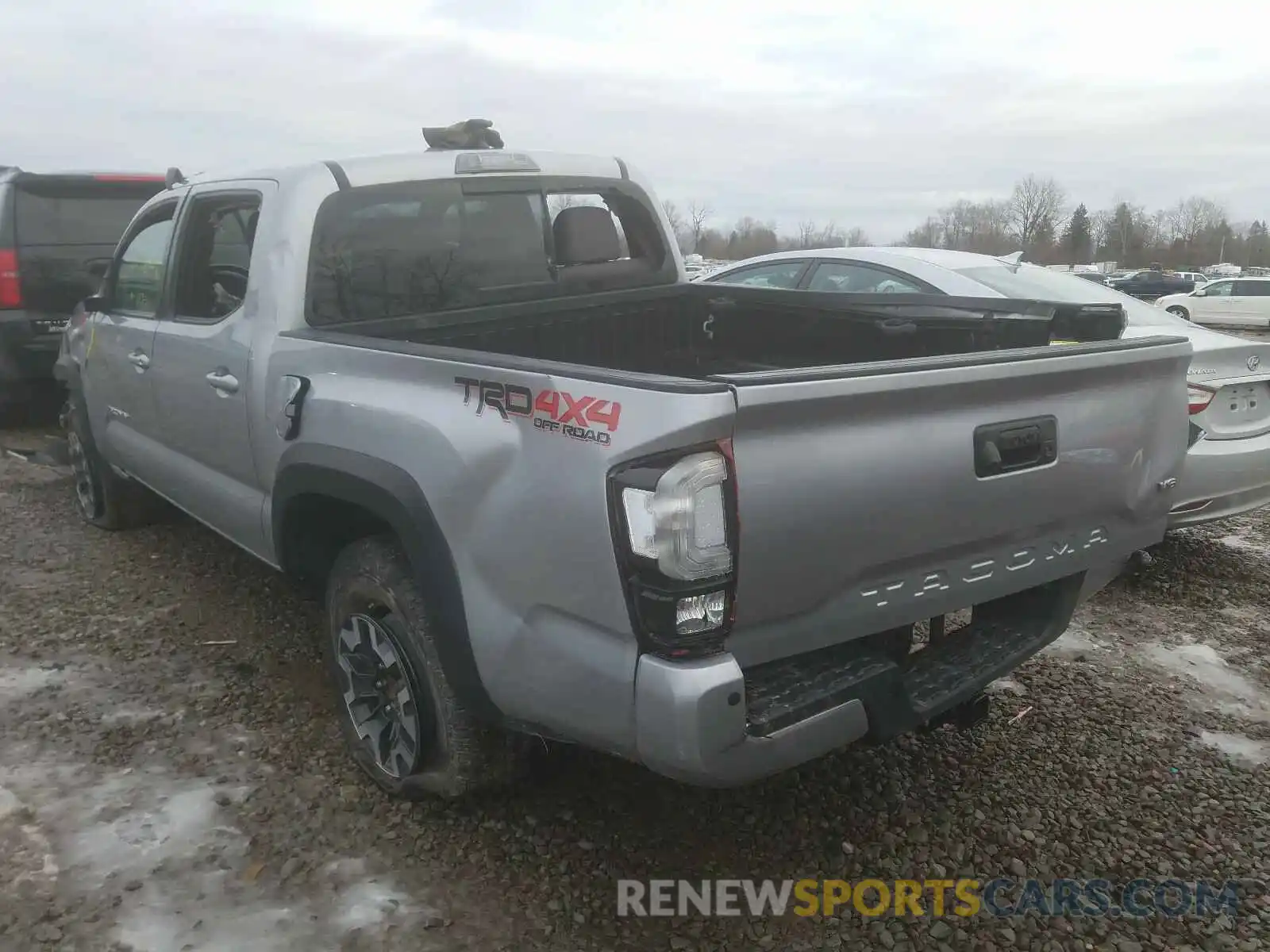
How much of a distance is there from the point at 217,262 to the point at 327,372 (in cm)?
130

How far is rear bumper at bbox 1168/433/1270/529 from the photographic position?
4.45 m

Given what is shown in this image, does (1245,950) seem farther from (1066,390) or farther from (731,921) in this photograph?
(1066,390)

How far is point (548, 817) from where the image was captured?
2883mm

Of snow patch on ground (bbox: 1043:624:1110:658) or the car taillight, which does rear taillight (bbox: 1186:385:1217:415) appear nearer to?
snow patch on ground (bbox: 1043:624:1110:658)

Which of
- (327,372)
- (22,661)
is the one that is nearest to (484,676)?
(327,372)

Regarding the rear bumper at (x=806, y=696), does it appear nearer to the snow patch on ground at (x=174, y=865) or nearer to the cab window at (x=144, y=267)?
the snow patch on ground at (x=174, y=865)

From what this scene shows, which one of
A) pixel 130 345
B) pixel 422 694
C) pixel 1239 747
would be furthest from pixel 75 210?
pixel 1239 747

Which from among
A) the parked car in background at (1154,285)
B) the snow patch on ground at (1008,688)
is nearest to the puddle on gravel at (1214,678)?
the snow patch on ground at (1008,688)

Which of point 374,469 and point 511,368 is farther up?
point 511,368

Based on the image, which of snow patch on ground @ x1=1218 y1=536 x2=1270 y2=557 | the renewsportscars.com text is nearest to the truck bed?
the renewsportscars.com text

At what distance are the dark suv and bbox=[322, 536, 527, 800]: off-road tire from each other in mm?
5556

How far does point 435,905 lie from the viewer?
2.51 metres

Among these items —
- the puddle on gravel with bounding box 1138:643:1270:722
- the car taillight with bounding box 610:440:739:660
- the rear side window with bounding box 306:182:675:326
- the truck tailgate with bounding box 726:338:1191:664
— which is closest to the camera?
the car taillight with bounding box 610:440:739:660

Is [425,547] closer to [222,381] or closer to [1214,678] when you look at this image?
[222,381]
